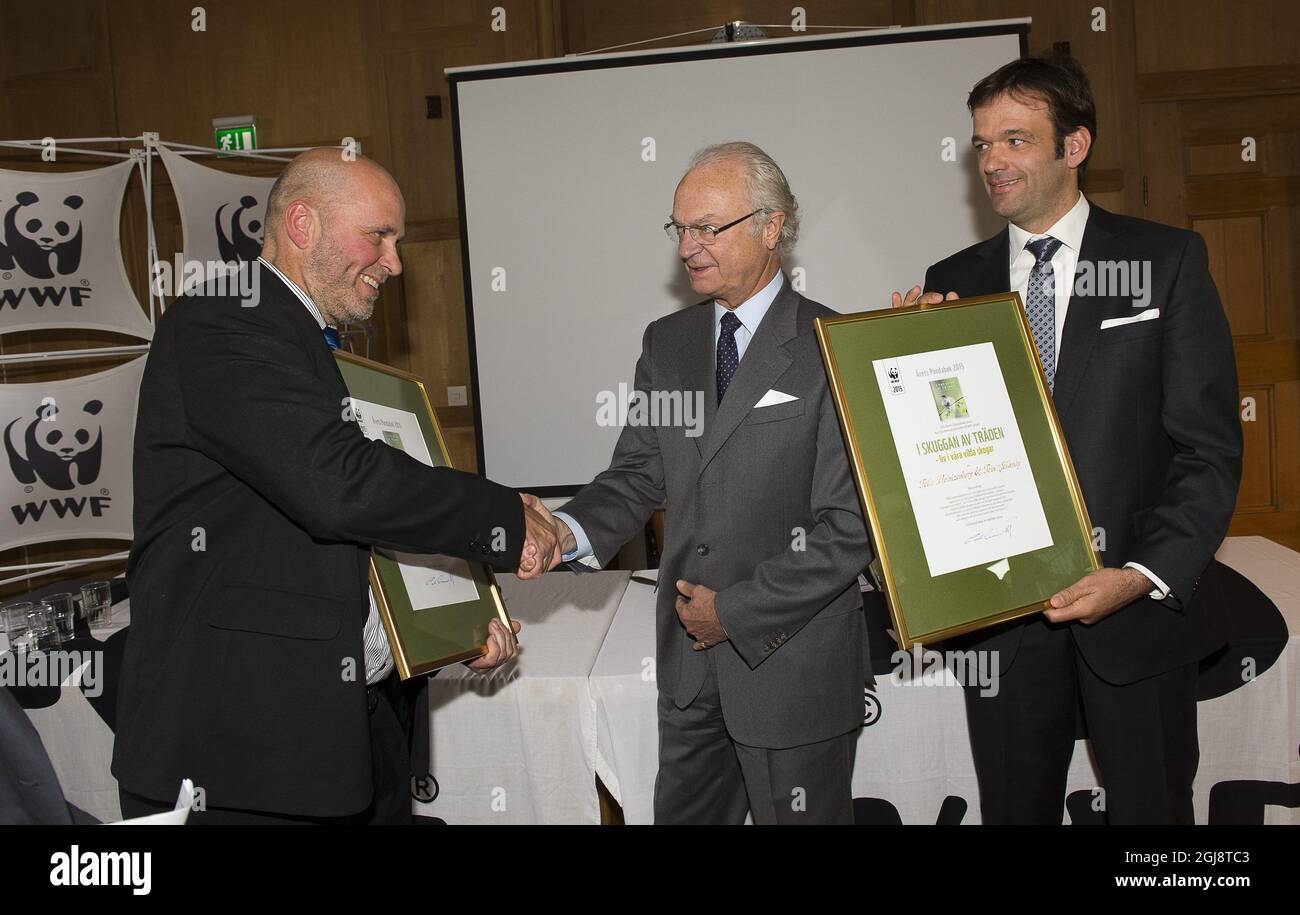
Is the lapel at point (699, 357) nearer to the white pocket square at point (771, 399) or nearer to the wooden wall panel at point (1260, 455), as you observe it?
the white pocket square at point (771, 399)

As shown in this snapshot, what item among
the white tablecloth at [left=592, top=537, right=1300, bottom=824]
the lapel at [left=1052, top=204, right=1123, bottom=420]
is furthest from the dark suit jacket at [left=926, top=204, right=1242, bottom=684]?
the white tablecloth at [left=592, top=537, right=1300, bottom=824]

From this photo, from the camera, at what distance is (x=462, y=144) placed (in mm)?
5750

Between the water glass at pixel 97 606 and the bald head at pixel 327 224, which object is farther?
the water glass at pixel 97 606

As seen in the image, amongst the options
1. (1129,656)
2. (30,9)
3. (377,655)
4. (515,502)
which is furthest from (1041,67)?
(30,9)

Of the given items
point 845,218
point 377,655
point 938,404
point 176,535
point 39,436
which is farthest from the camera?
point 845,218

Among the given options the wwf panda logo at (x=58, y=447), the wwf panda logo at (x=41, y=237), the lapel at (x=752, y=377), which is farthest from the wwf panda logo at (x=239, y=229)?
the lapel at (x=752, y=377)

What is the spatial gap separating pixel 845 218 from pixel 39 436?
14.5 ft

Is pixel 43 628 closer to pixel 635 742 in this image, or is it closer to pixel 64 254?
pixel 635 742

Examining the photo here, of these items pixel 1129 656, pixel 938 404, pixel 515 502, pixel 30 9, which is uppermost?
pixel 30 9

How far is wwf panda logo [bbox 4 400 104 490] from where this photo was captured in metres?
4.66

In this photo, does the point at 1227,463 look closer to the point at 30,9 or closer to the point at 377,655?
the point at 377,655

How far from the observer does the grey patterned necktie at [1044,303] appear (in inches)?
78.2

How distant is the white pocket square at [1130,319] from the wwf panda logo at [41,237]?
16.0 ft

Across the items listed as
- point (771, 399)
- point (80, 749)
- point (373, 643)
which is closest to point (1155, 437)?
point (771, 399)
